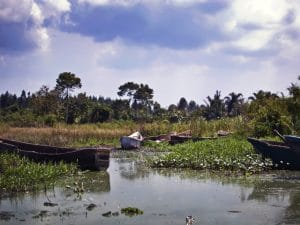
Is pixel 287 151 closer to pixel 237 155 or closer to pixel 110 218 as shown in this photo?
pixel 237 155

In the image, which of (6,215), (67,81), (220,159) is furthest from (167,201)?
(67,81)

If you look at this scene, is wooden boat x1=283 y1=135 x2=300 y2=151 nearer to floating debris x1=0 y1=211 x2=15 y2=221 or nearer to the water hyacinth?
the water hyacinth

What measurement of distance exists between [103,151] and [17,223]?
6.74 m

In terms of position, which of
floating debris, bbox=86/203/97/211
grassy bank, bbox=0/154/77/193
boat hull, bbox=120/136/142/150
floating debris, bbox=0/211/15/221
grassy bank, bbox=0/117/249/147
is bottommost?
floating debris, bbox=0/211/15/221

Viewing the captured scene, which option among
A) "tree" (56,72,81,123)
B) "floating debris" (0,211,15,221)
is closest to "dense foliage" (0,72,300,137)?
"tree" (56,72,81,123)

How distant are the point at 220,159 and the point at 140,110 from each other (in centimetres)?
4345

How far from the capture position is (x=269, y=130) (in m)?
22.0

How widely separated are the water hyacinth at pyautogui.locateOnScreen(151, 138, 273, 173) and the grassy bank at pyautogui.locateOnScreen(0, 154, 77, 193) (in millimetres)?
3726

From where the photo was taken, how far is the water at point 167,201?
27.0 ft

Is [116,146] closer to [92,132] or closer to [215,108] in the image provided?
[92,132]

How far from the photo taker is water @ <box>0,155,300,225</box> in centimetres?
823

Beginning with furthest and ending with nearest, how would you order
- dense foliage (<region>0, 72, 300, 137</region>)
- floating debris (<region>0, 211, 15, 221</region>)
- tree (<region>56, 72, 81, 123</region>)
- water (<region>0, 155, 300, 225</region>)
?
tree (<region>56, 72, 81, 123</region>) < dense foliage (<region>0, 72, 300, 137</region>) < floating debris (<region>0, 211, 15, 221</region>) < water (<region>0, 155, 300, 225</region>)

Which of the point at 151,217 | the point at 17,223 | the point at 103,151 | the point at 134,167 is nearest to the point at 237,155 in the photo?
the point at 134,167

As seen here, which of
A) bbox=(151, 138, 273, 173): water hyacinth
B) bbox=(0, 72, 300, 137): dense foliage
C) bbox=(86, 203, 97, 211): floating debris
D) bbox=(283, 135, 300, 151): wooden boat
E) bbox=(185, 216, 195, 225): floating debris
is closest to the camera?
bbox=(185, 216, 195, 225): floating debris
